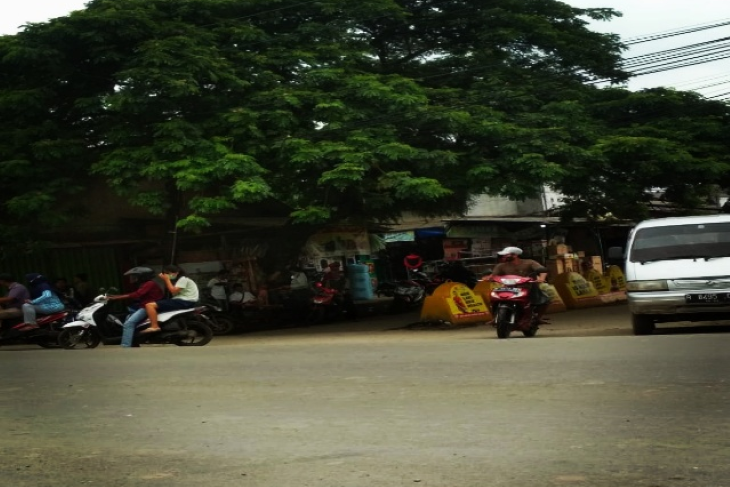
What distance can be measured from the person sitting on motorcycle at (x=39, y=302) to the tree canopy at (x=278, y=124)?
162 cm

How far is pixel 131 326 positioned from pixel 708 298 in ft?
29.6

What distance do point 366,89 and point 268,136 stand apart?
2.21 metres

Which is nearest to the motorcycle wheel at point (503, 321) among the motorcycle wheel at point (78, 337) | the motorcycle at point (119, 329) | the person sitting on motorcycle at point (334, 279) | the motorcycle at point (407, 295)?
the motorcycle at point (119, 329)

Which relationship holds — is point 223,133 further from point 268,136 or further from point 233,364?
point 233,364

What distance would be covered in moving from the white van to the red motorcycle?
1486mm

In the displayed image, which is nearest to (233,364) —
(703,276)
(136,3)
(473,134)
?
(703,276)

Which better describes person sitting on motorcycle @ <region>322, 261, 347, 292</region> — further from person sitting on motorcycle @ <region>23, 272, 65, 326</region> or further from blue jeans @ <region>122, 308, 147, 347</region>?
blue jeans @ <region>122, 308, 147, 347</region>

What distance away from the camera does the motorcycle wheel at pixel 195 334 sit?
15211 millimetres

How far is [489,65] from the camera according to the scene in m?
20.7

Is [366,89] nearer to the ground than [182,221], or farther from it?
farther from it

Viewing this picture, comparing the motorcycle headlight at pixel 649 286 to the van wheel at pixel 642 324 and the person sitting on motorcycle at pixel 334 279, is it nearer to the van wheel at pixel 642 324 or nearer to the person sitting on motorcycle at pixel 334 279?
the van wheel at pixel 642 324

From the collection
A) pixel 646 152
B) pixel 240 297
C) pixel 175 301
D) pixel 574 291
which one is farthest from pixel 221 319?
pixel 646 152

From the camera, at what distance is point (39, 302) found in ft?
53.7

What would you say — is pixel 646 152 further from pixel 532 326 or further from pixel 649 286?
pixel 649 286
